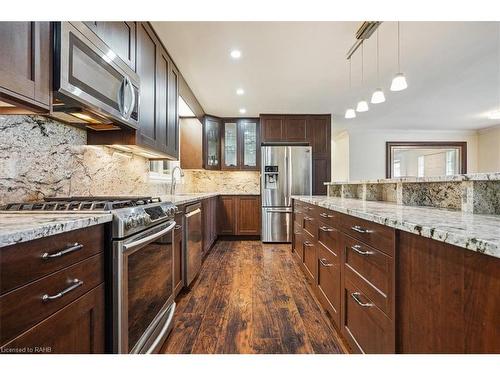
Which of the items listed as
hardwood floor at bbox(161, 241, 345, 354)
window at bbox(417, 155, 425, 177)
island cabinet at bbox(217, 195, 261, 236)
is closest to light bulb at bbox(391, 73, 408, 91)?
hardwood floor at bbox(161, 241, 345, 354)

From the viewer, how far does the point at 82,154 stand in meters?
1.88

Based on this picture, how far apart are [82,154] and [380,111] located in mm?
5095

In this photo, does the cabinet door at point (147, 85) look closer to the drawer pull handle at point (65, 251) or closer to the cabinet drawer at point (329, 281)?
the drawer pull handle at point (65, 251)

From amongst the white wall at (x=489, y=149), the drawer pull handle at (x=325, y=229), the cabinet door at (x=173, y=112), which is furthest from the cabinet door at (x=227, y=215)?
the white wall at (x=489, y=149)

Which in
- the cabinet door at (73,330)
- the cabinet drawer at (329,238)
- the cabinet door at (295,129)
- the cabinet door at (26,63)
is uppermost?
the cabinet door at (295,129)

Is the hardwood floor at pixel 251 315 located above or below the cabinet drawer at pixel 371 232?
below

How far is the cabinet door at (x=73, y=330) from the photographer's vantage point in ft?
2.47

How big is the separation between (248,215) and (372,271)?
375 cm

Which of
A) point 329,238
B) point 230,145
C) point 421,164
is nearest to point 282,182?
point 230,145

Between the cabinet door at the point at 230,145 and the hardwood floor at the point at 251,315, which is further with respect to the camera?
the cabinet door at the point at 230,145

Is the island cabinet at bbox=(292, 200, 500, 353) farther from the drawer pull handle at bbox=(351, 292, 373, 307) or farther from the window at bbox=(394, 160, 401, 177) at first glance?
the window at bbox=(394, 160, 401, 177)

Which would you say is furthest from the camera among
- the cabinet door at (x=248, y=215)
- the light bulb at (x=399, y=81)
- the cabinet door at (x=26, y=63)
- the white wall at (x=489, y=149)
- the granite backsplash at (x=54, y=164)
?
the white wall at (x=489, y=149)

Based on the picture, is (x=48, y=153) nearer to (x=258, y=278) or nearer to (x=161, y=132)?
A: (x=161, y=132)

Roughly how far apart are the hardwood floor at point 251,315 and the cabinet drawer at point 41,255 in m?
0.99
